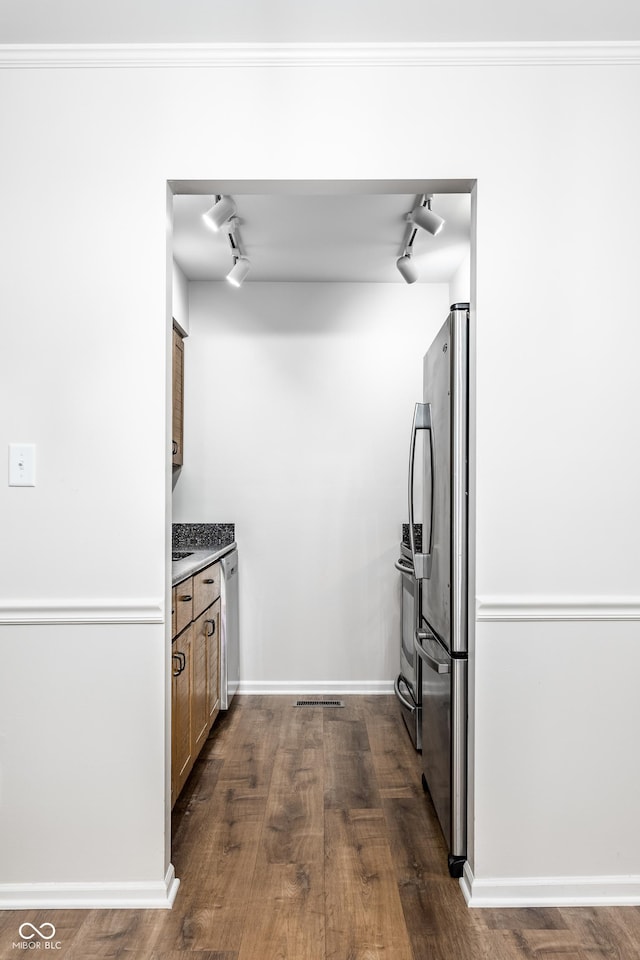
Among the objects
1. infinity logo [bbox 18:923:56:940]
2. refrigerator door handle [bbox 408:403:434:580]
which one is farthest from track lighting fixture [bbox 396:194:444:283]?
infinity logo [bbox 18:923:56:940]

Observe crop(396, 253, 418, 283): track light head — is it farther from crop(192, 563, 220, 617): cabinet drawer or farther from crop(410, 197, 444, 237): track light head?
crop(192, 563, 220, 617): cabinet drawer

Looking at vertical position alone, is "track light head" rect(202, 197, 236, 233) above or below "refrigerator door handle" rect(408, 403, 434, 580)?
above

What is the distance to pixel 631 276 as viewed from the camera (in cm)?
219

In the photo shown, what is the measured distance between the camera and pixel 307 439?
4434 millimetres

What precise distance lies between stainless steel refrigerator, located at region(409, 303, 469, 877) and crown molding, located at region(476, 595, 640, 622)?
12 centimetres

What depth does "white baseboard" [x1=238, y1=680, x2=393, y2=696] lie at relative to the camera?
171 inches

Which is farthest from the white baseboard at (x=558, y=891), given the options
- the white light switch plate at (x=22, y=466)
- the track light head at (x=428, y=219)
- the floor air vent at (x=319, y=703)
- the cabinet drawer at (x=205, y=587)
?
the track light head at (x=428, y=219)

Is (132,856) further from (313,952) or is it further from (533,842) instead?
(533,842)

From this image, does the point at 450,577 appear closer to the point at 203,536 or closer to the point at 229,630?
the point at 229,630

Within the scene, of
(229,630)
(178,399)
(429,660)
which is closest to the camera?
(429,660)

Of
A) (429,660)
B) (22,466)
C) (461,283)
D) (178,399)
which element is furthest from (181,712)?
(461,283)

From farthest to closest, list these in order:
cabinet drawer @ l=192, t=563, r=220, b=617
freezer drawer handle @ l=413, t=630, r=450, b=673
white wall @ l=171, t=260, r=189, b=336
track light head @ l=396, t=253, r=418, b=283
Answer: white wall @ l=171, t=260, r=189, b=336
track light head @ l=396, t=253, r=418, b=283
cabinet drawer @ l=192, t=563, r=220, b=617
freezer drawer handle @ l=413, t=630, r=450, b=673

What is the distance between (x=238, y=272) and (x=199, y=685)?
216cm

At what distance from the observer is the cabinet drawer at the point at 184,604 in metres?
2.63
